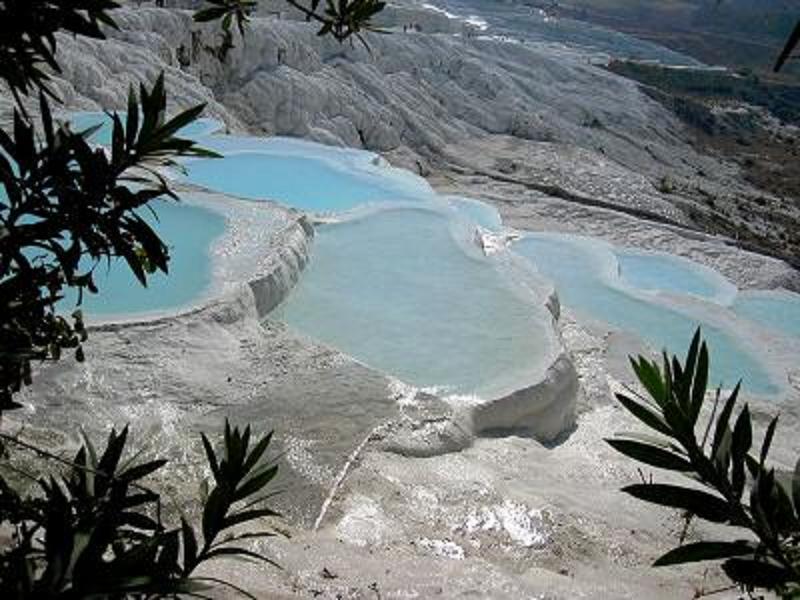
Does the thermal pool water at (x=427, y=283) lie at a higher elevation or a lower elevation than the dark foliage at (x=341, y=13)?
lower

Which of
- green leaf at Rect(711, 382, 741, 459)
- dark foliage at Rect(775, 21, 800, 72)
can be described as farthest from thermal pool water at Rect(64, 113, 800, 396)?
dark foliage at Rect(775, 21, 800, 72)

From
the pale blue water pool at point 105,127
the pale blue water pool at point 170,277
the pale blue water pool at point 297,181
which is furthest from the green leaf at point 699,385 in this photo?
the pale blue water pool at point 105,127

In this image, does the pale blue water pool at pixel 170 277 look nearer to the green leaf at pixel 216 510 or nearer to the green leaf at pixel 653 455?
the green leaf at pixel 216 510

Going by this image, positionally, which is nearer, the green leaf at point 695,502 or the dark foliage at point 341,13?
the green leaf at point 695,502

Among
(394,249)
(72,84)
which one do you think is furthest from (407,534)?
(72,84)

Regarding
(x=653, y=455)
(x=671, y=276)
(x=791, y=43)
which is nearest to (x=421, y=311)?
(x=653, y=455)

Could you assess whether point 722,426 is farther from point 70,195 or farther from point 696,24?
point 696,24
